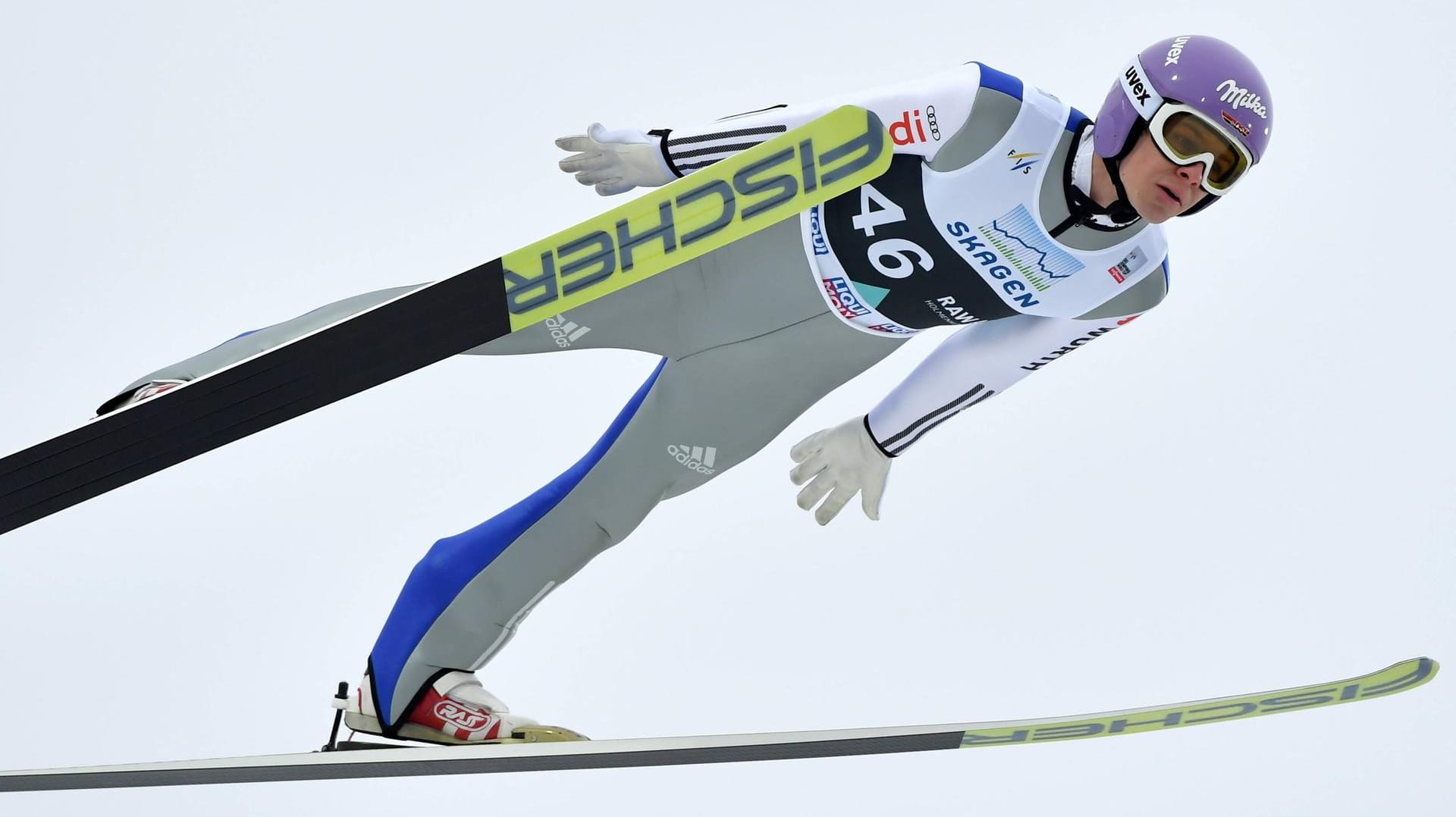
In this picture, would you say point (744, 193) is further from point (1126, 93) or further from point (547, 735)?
point (547, 735)

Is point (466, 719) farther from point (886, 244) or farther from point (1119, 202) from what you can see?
point (1119, 202)

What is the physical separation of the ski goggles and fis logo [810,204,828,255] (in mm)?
507

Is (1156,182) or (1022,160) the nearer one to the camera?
(1156,182)

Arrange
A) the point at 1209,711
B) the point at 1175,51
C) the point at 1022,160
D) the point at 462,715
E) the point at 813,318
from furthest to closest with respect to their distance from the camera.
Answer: the point at 1209,711
the point at 462,715
the point at 813,318
the point at 1022,160
the point at 1175,51

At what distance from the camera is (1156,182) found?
2.44 metres

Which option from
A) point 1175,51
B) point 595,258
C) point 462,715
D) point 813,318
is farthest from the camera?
point 462,715

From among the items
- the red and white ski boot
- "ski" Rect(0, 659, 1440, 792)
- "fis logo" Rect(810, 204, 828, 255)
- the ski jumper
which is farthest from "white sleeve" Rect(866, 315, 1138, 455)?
the red and white ski boot

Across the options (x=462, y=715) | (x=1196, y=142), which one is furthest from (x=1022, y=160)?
(x=462, y=715)

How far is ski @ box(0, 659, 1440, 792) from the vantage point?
112 inches

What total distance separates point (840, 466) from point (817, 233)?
1.31 feet

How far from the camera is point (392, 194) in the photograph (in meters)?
4.00

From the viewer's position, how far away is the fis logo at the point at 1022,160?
254 centimetres

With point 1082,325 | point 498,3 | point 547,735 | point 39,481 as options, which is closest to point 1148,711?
point 1082,325

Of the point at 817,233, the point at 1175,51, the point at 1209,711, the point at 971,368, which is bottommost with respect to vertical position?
the point at 1209,711
